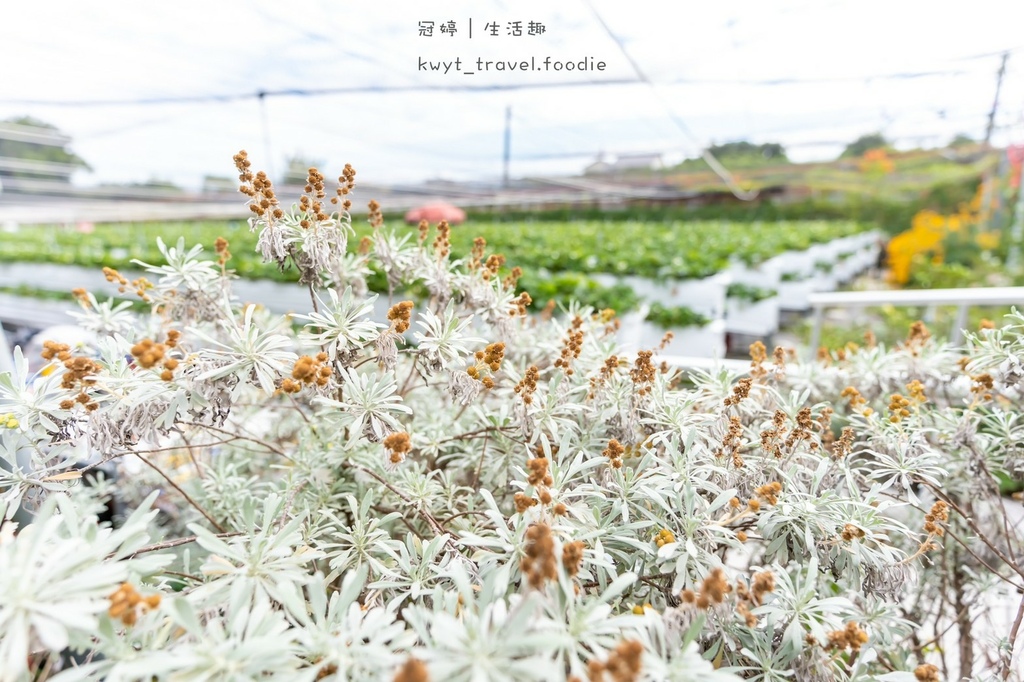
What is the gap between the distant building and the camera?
825cm

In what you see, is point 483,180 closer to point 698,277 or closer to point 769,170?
point 698,277

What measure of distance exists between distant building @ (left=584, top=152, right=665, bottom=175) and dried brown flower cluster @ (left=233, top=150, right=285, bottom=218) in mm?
7443

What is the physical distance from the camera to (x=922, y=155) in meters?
9.88

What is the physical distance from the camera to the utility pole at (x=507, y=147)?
5223mm

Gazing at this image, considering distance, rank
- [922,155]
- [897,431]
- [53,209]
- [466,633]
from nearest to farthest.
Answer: [466,633] → [897,431] → [53,209] → [922,155]

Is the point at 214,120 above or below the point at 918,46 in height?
below

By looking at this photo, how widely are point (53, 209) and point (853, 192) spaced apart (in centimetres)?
1454

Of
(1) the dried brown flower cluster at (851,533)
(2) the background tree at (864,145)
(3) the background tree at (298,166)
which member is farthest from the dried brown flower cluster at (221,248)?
(2) the background tree at (864,145)

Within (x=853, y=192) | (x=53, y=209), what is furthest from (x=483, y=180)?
(x=853, y=192)

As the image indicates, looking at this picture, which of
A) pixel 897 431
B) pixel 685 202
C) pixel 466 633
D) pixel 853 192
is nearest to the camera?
pixel 466 633

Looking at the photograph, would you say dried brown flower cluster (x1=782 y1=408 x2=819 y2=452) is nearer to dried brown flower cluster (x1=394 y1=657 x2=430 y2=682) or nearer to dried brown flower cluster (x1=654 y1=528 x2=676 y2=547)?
dried brown flower cluster (x1=654 y1=528 x2=676 y2=547)

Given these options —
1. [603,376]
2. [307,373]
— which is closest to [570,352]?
[603,376]

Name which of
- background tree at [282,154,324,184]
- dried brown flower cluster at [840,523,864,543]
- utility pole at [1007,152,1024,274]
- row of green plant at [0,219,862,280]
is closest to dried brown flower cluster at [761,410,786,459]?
dried brown flower cluster at [840,523,864,543]

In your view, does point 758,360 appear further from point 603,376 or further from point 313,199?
point 313,199
